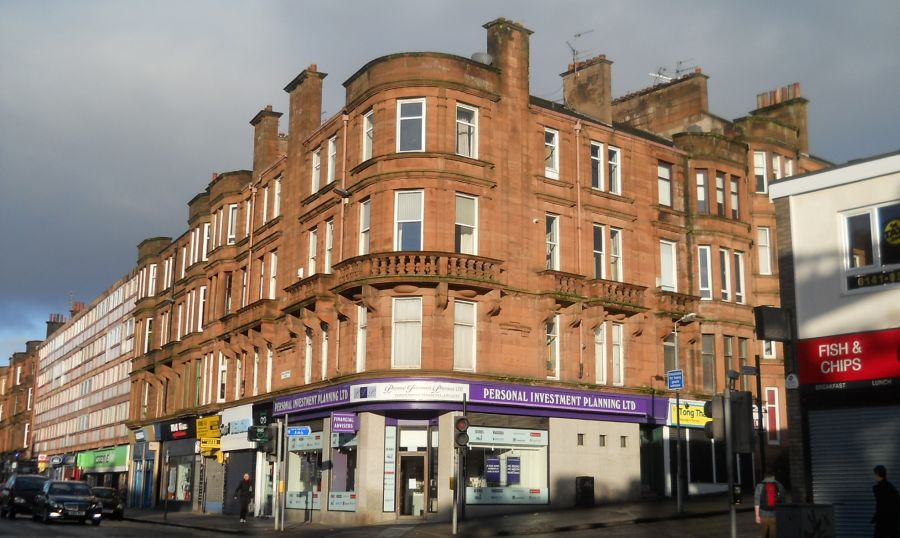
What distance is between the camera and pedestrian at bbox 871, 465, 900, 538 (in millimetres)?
16203

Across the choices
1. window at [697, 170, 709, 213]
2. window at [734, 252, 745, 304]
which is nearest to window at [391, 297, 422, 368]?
window at [697, 170, 709, 213]

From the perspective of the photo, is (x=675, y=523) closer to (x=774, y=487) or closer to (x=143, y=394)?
(x=774, y=487)

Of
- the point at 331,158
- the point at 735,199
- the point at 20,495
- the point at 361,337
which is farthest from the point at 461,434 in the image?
the point at 20,495

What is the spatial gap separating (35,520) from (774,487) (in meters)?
29.5

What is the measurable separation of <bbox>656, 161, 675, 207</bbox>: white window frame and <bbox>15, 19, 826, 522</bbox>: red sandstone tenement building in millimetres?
93

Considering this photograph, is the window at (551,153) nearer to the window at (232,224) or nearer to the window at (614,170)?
the window at (614,170)

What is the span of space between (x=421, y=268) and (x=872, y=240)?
16.0 meters

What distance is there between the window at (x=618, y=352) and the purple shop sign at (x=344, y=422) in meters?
10.9

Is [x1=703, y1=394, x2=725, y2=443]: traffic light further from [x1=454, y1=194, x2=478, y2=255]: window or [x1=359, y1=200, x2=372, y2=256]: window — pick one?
[x1=359, y1=200, x2=372, y2=256]: window

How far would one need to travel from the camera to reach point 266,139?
47.9 m

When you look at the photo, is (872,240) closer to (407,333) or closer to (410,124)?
(407,333)

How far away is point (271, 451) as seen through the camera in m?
30.1

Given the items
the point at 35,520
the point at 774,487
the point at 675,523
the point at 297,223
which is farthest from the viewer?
the point at 297,223

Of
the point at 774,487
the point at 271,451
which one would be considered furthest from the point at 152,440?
the point at 774,487
